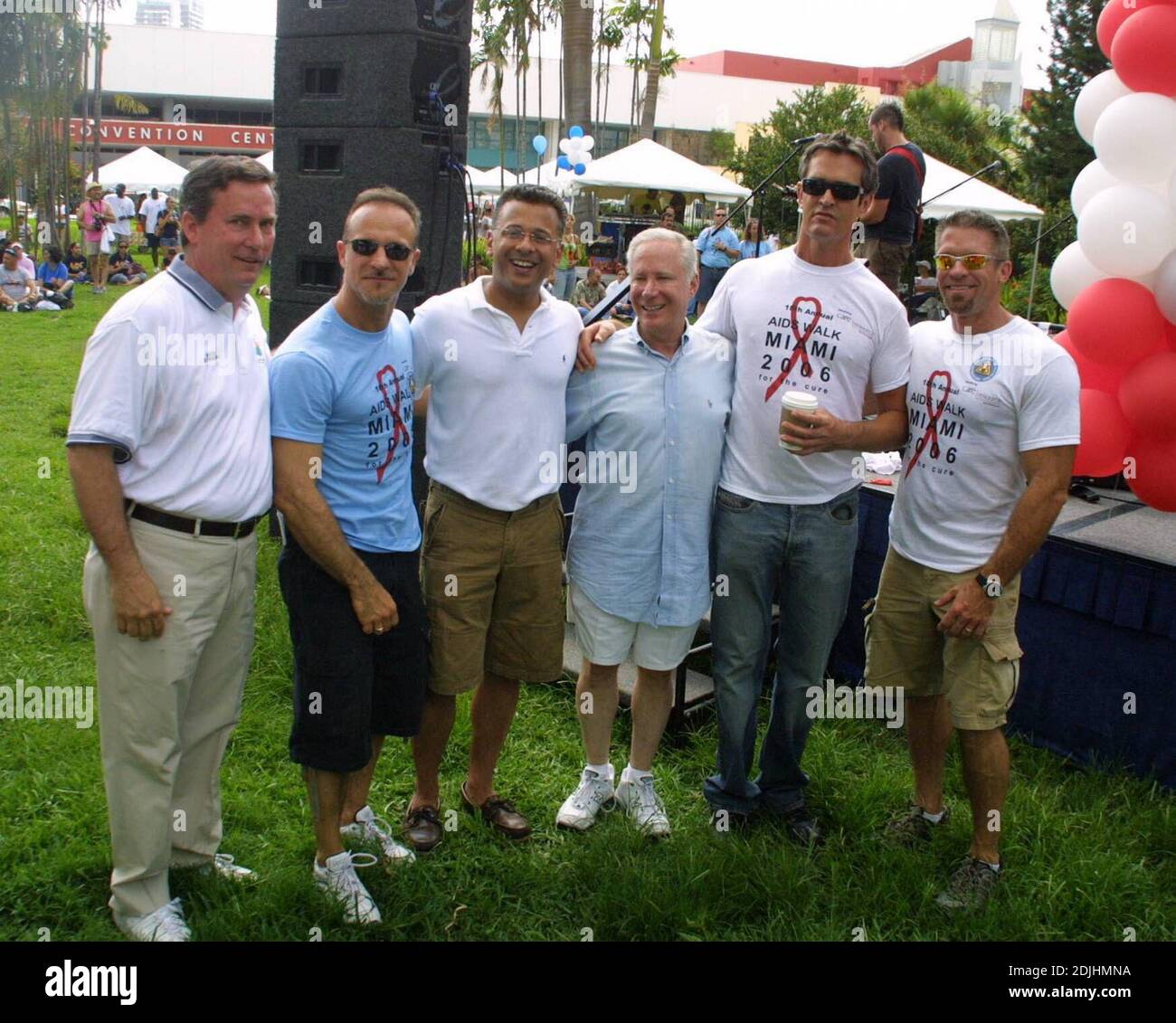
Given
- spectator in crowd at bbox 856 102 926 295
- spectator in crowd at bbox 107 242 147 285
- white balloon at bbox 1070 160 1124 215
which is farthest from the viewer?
spectator in crowd at bbox 107 242 147 285

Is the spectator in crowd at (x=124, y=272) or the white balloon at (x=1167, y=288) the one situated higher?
the spectator in crowd at (x=124, y=272)

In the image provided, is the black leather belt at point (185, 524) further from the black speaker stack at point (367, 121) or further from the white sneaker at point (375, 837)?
the black speaker stack at point (367, 121)

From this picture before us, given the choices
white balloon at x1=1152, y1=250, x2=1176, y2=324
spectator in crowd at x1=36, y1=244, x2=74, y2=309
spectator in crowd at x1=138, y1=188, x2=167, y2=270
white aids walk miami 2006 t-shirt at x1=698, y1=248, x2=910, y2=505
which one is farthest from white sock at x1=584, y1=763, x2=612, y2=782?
spectator in crowd at x1=138, y1=188, x2=167, y2=270

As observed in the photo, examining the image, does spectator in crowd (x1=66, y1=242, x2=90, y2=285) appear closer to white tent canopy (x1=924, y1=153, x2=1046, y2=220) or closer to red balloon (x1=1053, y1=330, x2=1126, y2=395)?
white tent canopy (x1=924, y1=153, x2=1046, y2=220)

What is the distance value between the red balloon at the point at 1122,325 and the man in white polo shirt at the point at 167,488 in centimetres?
335

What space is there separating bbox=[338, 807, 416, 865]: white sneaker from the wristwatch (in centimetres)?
200

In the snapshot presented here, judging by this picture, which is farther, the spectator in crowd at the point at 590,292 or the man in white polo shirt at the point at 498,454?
the spectator in crowd at the point at 590,292

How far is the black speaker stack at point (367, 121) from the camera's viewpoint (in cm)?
503

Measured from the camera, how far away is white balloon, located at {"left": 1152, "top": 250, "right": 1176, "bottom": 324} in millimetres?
4152

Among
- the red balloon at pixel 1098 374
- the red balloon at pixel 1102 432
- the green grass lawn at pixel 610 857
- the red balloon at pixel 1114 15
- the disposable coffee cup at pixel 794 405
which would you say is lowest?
the green grass lawn at pixel 610 857

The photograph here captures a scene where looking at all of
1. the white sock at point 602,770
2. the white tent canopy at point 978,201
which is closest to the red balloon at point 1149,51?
the white sock at point 602,770

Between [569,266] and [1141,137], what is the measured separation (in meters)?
13.9

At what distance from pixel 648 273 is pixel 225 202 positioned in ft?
4.18

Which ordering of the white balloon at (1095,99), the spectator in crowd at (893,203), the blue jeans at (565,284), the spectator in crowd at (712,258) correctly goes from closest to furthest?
the white balloon at (1095,99) < the spectator in crowd at (893,203) < the spectator in crowd at (712,258) < the blue jeans at (565,284)
